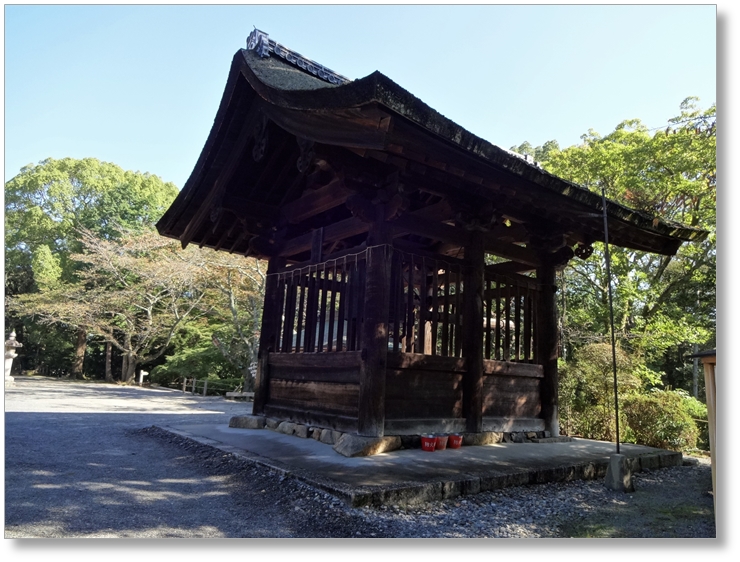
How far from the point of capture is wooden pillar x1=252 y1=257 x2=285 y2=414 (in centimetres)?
704

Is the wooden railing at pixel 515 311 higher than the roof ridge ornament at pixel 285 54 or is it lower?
lower

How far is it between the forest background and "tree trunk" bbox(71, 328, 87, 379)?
59mm

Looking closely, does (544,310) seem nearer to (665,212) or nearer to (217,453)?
(217,453)

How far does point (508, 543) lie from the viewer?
3.14 meters

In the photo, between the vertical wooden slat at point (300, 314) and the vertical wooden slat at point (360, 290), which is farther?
the vertical wooden slat at point (300, 314)

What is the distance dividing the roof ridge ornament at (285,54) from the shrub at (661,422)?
7.09 m

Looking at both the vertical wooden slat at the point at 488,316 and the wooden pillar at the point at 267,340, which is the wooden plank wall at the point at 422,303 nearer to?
the vertical wooden slat at the point at 488,316

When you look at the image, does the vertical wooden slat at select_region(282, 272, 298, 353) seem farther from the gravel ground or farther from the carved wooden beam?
the gravel ground

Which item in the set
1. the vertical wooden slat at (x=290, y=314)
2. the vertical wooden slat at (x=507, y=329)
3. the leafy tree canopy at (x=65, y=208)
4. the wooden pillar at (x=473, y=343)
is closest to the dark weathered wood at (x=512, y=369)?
the vertical wooden slat at (x=507, y=329)

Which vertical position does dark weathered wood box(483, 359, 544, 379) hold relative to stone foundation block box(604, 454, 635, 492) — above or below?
above

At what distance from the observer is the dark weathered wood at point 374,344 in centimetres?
484

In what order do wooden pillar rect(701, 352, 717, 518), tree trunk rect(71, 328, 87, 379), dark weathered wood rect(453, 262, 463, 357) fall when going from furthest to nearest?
1. tree trunk rect(71, 328, 87, 379)
2. dark weathered wood rect(453, 262, 463, 357)
3. wooden pillar rect(701, 352, 717, 518)

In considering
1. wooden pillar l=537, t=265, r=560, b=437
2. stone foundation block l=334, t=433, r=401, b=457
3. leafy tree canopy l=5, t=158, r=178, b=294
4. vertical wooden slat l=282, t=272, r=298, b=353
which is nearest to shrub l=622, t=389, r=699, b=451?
wooden pillar l=537, t=265, r=560, b=437

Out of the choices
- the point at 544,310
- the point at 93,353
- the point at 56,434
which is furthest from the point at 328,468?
the point at 93,353
